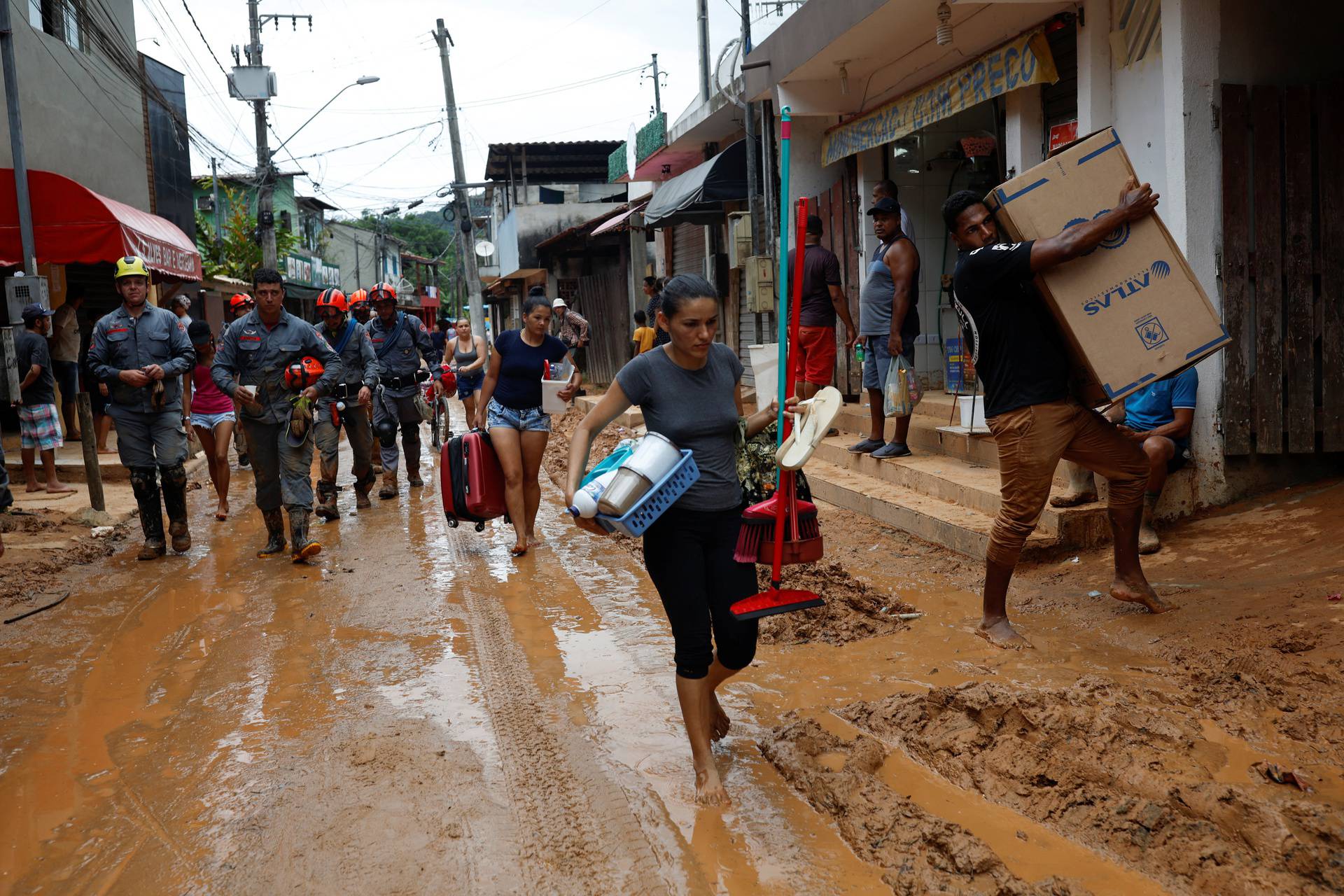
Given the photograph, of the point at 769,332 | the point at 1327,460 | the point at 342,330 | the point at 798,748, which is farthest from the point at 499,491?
the point at 769,332

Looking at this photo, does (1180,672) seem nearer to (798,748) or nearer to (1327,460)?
(798,748)

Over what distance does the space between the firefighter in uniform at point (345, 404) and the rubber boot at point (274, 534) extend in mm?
1187

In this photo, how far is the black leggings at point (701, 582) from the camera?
12.1 feet

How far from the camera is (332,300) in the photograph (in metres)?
9.37

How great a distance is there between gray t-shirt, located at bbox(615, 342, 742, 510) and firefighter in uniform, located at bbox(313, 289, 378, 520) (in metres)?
5.95

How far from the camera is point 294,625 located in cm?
626

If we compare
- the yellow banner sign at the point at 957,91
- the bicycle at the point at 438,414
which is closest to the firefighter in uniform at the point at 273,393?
the yellow banner sign at the point at 957,91

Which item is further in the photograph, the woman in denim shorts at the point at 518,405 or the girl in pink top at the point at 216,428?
the girl in pink top at the point at 216,428

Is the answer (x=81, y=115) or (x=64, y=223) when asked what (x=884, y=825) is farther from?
(x=81, y=115)

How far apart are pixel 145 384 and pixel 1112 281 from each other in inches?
255

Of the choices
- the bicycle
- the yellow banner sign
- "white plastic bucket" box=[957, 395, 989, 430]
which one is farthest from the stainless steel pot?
the bicycle

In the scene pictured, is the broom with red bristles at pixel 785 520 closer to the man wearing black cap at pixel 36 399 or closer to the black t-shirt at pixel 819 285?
the black t-shirt at pixel 819 285

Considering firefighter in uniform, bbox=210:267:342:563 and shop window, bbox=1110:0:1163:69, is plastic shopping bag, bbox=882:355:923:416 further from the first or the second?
firefighter in uniform, bbox=210:267:342:563

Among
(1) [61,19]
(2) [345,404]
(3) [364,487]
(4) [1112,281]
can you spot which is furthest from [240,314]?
(4) [1112,281]
